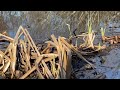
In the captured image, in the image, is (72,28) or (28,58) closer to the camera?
(28,58)

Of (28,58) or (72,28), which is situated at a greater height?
(72,28)

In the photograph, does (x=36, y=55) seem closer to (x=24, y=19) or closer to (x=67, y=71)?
(x=67, y=71)

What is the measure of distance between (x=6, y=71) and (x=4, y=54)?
0.18 metres

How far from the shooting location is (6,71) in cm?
283

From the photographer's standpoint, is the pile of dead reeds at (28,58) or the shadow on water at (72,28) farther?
the shadow on water at (72,28)

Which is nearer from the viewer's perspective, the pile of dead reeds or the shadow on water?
the pile of dead reeds

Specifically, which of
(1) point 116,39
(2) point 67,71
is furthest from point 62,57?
(1) point 116,39

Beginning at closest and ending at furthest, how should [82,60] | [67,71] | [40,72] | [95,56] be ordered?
[67,71] → [40,72] → [82,60] → [95,56]
